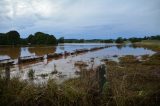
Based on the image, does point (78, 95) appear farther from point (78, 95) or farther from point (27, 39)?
point (27, 39)

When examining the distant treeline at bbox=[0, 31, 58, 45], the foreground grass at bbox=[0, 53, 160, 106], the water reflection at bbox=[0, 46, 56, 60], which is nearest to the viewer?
the foreground grass at bbox=[0, 53, 160, 106]

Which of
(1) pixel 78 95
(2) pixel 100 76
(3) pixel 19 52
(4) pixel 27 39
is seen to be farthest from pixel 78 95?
(4) pixel 27 39

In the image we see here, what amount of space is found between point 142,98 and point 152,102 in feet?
0.89

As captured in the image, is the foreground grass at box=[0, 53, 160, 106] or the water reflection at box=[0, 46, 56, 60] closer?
the foreground grass at box=[0, 53, 160, 106]

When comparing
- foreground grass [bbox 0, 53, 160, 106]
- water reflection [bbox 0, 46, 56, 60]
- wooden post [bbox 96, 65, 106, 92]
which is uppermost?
wooden post [bbox 96, 65, 106, 92]

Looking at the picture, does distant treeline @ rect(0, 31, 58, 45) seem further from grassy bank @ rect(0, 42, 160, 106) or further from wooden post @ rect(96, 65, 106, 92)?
wooden post @ rect(96, 65, 106, 92)

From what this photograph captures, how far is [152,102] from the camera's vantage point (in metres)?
5.89

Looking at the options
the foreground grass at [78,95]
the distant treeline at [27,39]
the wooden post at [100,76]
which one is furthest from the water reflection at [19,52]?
the wooden post at [100,76]

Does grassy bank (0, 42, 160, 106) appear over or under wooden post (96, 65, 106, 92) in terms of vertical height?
under

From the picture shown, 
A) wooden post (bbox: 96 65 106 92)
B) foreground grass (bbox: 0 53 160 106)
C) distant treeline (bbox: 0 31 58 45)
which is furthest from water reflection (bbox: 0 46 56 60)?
wooden post (bbox: 96 65 106 92)

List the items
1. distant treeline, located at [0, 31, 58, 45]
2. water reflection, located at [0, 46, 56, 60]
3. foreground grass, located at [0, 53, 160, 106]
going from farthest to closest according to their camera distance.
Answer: distant treeline, located at [0, 31, 58, 45] < water reflection, located at [0, 46, 56, 60] < foreground grass, located at [0, 53, 160, 106]

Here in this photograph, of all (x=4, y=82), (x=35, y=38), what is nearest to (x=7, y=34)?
(x=35, y=38)

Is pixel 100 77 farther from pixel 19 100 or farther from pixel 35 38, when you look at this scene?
pixel 35 38

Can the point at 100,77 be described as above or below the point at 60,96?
above
